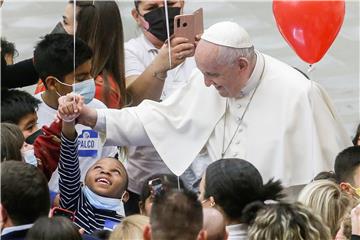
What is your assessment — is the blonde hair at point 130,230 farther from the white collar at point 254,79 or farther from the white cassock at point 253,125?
the white collar at point 254,79

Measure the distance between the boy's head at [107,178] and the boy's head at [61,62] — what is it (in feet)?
1.50

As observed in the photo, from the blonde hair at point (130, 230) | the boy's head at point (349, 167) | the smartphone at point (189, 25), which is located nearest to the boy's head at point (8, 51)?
the smartphone at point (189, 25)

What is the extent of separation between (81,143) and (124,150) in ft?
1.20

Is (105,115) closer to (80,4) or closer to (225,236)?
(80,4)

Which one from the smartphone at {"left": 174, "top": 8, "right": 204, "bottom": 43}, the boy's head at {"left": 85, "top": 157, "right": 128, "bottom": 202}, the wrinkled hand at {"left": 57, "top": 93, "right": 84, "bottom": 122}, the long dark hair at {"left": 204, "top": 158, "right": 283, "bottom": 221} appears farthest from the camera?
the smartphone at {"left": 174, "top": 8, "right": 204, "bottom": 43}

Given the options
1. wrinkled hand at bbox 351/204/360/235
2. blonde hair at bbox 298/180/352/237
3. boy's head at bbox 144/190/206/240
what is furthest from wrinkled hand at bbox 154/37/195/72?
boy's head at bbox 144/190/206/240

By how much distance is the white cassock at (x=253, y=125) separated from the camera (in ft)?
20.8

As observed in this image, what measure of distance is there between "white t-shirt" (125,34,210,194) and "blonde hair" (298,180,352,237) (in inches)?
45.5

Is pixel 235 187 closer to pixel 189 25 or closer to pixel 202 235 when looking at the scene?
pixel 202 235

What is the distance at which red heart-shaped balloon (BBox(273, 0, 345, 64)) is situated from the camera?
21.5 feet

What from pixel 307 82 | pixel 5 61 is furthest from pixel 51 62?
pixel 307 82

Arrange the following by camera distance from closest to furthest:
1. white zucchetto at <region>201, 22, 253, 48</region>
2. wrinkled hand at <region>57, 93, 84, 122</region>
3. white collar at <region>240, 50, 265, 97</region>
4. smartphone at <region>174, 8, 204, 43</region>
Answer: wrinkled hand at <region>57, 93, 84, 122</region> → white zucchetto at <region>201, 22, 253, 48</region> → white collar at <region>240, 50, 265, 97</region> → smartphone at <region>174, 8, 204, 43</region>

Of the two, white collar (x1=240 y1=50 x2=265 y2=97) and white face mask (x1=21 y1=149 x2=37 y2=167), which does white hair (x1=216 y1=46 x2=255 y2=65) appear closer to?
white collar (x1=240 y1=50 x2=265 y2=97)

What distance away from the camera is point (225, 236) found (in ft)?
15.8
